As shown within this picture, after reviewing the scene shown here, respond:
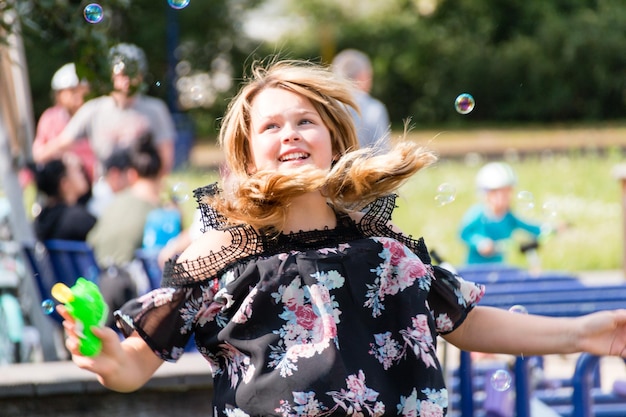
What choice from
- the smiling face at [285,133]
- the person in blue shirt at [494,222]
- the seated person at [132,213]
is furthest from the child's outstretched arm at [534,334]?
the person in blue shirt at [494,222]

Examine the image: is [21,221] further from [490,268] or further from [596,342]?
[596,342]

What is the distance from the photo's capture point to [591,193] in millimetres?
11273

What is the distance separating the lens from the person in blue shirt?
6.18 meters

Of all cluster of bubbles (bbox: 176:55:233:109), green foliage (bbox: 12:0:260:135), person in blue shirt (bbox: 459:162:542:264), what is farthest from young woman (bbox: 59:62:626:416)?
cluster of bubbles (bbox: 176:55:233:109)

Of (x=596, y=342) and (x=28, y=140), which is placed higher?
(x=28, y=140)

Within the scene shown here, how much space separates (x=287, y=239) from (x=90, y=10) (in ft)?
4.19

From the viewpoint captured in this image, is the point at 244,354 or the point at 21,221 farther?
the point at 21,221

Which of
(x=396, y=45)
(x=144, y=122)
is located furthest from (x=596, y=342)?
(x=396, y=45)

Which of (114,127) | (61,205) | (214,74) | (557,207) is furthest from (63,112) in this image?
(214,74)

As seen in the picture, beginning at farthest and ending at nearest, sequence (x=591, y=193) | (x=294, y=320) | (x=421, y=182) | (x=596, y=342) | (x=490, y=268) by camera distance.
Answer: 1. (x=421, y=182)
2. (x=591, y=193)
3. (x=490, y=268)
4. (x=596, y=342)
5. (x=294, y=320)

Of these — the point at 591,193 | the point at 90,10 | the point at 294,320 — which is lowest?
the point at 591,193

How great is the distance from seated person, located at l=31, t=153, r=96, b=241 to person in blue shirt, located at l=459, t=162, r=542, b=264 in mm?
2269

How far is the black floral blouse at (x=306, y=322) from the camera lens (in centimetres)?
211

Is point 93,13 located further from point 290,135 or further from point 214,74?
point 214,74
